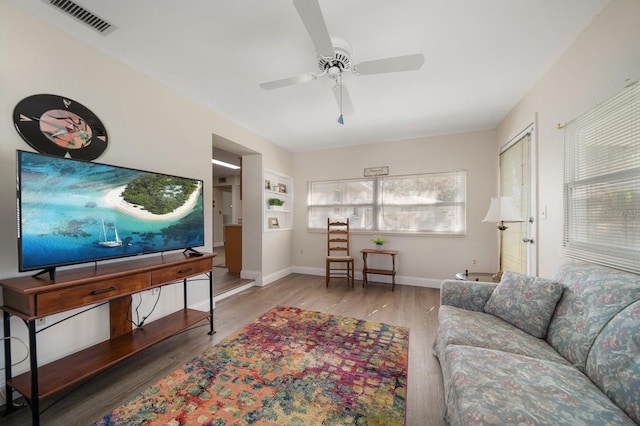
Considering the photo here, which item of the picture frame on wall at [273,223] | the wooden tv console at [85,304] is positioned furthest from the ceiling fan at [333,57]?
the picture frame on wall at [273,223]

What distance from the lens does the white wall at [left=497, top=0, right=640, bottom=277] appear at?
145 cm

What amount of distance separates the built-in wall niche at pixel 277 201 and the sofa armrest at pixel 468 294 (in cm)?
297

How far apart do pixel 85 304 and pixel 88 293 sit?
2.6 inches

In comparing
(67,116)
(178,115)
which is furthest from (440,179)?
(67,116)

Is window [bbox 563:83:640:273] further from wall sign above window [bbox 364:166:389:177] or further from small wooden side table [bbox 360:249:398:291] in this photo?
wall sign above window [bbox 364:166:389:177]

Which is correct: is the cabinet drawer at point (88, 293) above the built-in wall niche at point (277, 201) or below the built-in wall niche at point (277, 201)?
below

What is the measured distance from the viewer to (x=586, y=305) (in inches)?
52.9

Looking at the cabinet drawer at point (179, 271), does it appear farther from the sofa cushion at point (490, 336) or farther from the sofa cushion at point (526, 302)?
the sofa cushion at point (526, 302)

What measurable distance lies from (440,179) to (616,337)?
3.28 metres

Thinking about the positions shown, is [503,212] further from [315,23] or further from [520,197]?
[315,23]

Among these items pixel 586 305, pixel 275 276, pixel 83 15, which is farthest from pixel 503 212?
pixel 83 15

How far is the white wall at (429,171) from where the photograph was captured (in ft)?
12.4

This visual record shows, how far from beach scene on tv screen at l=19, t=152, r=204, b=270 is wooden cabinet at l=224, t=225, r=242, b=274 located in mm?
2149

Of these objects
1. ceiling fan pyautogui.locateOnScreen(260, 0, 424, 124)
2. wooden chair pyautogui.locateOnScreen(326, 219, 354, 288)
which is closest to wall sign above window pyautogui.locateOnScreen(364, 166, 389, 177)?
wooden chair pyautogui.locateOnScreen(326, 219, 354, 288)
